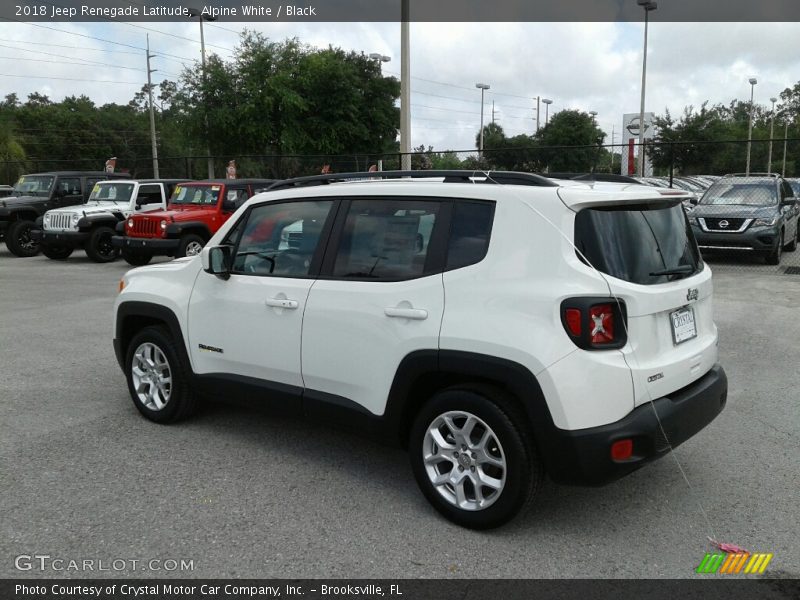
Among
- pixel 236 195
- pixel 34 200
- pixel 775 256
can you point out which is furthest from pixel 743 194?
pixel 34 200

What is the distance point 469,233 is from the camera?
12.0 ft

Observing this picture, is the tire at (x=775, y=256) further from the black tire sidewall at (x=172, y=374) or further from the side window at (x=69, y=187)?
the side window at (x=69, y=187)

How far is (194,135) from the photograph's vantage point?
32.1 m

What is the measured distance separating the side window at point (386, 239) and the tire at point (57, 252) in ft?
48.7

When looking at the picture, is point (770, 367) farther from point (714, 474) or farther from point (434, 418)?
point (434, 418)

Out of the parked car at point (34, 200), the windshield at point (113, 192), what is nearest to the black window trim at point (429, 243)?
the windshield at point (113, 192)

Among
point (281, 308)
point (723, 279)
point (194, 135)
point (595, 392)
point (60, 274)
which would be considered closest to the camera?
point (595, 392)

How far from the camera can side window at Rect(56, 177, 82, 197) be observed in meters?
18.3

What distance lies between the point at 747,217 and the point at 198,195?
11.0m

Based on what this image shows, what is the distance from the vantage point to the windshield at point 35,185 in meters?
18.4

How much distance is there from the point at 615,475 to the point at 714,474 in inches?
53.5

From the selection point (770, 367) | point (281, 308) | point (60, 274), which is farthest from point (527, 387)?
point (60, 274)

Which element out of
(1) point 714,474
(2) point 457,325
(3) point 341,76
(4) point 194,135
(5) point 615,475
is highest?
(3) point 341,76

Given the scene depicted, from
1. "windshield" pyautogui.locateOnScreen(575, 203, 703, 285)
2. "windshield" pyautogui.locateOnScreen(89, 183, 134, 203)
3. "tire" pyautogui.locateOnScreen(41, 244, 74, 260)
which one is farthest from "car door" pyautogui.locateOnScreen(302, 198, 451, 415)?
"tire" pyautogui.locateOnScreen(41, 244, 74, 260)
